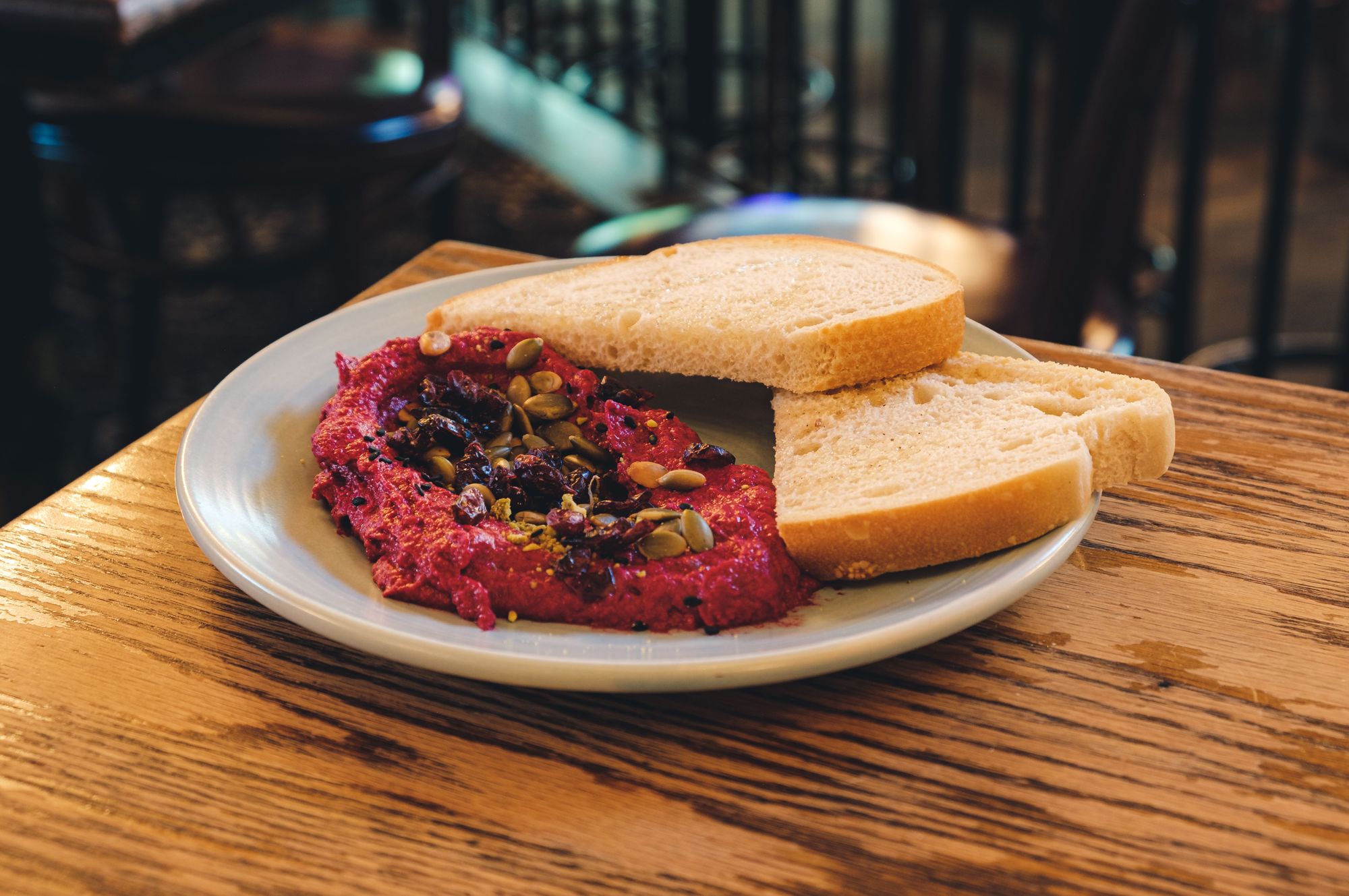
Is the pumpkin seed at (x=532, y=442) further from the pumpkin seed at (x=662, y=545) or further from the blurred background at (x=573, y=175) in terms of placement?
the blurred background at (x=573, y=175)

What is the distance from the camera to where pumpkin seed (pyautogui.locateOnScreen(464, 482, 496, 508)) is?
87cm

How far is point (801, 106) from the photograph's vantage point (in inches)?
143

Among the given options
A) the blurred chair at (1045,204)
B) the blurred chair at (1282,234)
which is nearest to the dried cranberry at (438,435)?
the blurred chair at (1045,204)

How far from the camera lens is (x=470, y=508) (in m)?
0.84

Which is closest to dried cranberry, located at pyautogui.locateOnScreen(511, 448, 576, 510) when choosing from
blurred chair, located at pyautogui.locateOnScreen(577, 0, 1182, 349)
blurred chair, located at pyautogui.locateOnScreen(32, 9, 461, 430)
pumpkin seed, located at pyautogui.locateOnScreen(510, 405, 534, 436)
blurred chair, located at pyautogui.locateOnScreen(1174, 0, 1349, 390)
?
pumpkin seed, located at pyautogui.locateOnScreen(510, 405, 534, 436)

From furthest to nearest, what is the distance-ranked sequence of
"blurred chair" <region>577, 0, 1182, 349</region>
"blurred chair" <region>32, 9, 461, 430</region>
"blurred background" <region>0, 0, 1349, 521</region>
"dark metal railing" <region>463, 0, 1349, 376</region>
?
"dark metal railing" <region>463, 0, 1349, 376</region>, "blurred chair" <region>32, 9, 461, 430</region>, "blurred background" <region>0, 0, 1349, 521</region>, "blurred chair" <region>577, 0, 1182, 349</region>

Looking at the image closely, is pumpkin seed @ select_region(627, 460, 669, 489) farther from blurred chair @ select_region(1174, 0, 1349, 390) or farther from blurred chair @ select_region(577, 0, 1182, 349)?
blurred chair @ select_region(1174, 0, 1349, 390)

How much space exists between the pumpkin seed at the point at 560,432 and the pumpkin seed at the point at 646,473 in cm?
10

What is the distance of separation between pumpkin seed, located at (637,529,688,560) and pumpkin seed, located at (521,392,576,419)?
24cm

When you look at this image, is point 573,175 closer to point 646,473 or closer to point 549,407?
point 549,407

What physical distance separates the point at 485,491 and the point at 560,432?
14 cm

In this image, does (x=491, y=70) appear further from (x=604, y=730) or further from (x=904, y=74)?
(x=604, y=730)

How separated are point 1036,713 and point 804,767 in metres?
0.17

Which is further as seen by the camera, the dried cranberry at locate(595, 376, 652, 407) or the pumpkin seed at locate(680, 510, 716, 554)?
the dried cranberry at locate(595, 376, 652, 407)
